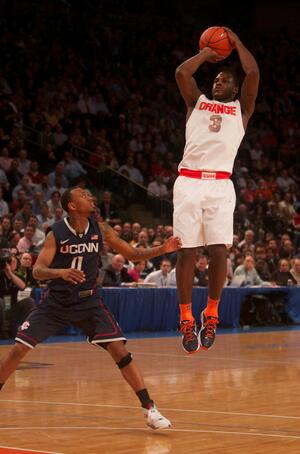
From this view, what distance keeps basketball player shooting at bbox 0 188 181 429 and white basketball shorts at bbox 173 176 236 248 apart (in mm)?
465

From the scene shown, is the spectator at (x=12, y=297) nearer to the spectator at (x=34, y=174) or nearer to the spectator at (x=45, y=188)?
the spectator at (x=45, y=188)

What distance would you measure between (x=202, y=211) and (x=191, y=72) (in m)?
1.11

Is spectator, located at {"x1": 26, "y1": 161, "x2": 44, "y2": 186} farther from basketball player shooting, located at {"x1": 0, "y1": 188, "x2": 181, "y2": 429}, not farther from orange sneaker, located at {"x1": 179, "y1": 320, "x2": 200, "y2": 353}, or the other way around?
orange sneaker, located at {"x1": 179, "y1": 320, "x2": 200, "y2": 353}

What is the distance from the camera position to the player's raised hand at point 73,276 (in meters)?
7.74

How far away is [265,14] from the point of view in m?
33.6

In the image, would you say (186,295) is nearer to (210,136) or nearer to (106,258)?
(210,136)

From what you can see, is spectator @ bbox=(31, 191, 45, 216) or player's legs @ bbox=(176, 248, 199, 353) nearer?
player's legs @ bbox=(176, 248, 199, 353)

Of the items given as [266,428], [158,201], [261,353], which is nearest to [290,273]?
[158,201]

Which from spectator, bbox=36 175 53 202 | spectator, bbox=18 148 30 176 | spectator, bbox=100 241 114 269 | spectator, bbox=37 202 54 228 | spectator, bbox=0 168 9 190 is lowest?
spectator, bbox=100 241 114 269

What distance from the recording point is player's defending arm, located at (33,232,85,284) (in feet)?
25.4

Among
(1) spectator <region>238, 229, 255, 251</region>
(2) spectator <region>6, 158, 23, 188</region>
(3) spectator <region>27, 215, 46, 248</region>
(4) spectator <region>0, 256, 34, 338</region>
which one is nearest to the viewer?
(4) spectator <region>0, 256, 34, 338</region>

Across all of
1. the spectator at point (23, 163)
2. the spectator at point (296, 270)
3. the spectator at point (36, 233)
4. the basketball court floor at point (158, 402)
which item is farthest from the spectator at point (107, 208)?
the basketball court floor at point (158, 402)

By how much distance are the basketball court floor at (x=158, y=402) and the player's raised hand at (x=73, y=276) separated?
1.29 metres

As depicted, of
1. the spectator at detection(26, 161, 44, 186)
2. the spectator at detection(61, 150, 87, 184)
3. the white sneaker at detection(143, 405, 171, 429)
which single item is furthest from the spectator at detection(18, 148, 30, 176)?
the white sneaker at detection(143, 405, 171, 429)
